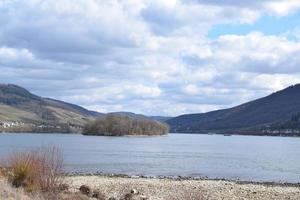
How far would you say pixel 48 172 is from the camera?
2566 cm

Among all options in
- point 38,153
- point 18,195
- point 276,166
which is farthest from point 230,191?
point 276,166

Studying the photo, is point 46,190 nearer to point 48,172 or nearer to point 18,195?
point 48,172

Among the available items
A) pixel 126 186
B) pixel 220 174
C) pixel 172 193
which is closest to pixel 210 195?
pixel 172 193

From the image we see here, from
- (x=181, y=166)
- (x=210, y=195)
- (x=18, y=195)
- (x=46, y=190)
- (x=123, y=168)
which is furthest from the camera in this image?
(x=181, y=166)

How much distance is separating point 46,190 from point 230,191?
2082cm

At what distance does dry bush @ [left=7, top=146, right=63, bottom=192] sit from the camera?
25.1m

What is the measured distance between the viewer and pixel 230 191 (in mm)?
42812

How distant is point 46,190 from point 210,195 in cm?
1697

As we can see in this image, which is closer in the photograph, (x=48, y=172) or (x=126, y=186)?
(x=48, y=172)

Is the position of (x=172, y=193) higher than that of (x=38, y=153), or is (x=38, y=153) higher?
(x=38, y=153)

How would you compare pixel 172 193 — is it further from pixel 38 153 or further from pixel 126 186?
pixel 38 153

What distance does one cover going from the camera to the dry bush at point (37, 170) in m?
25.1

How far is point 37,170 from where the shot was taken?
25453mm

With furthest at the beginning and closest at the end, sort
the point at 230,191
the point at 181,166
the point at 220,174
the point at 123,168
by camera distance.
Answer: the point at 181,166
the point at 123,168
the point at 220,174
the point at 230,191
